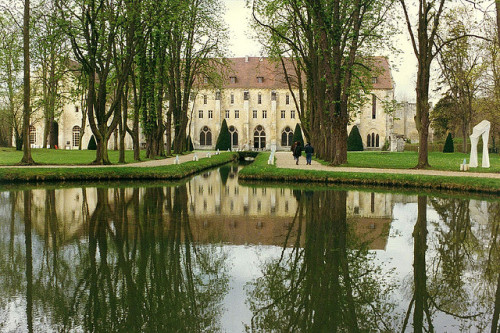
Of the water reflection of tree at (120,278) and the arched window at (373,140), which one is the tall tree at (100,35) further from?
the arched window at (373,140)

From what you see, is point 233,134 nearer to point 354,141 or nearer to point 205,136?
point 205,136

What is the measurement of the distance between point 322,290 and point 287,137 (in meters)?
57.2

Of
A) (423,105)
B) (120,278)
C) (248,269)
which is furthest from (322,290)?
(423,105)

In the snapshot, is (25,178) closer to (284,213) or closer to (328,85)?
(284,213)

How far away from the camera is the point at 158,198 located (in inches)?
484

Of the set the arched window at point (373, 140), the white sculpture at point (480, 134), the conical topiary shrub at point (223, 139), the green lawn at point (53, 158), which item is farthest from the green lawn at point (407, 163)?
the arched window at point (373, 140)

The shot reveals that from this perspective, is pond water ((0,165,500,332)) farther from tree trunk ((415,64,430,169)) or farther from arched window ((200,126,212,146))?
arched window ((200,126,212,146))

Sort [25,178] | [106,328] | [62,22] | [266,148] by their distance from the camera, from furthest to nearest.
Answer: [266,148] < [62,22] < [25,178] < [106,328]

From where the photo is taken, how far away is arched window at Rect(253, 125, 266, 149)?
6222 cm

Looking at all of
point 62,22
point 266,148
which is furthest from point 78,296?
point 266,148

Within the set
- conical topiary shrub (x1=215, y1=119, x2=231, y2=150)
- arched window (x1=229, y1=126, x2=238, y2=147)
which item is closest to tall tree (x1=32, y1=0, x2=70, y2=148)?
conical topiary shrub (x1=215, y1=119, x2=231, y2=150)

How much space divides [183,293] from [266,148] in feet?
188

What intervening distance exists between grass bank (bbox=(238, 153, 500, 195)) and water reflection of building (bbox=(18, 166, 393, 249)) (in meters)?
2.64

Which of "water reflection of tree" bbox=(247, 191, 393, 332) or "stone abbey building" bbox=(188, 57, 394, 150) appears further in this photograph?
"stone abbey building" bbox=(188, 57, 394, 150)
